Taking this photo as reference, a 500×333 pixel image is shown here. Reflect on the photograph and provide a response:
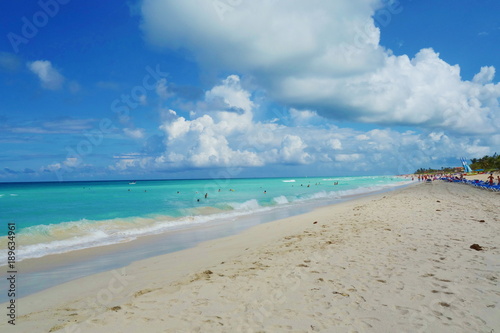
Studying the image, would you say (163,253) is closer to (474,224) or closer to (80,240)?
(80,240)

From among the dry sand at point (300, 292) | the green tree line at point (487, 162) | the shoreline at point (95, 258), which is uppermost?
the green tree line at point (487, 162)

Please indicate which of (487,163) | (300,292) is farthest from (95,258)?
(487,163)

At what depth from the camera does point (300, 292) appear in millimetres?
5234

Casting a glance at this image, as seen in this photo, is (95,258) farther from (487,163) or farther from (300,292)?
(487,163)

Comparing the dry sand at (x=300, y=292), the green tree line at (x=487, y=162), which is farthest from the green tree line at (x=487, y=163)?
the dry sand at (x=300, y=292)

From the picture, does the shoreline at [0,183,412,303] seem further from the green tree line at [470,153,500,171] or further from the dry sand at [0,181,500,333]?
the green tree line at [470,153,500,171]

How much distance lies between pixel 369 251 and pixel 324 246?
1.29m

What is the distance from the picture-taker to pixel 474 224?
35.7ft

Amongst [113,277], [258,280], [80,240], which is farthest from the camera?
[80,240]

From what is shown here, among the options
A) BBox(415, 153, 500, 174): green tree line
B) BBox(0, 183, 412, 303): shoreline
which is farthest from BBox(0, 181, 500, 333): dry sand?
BBox(415, 153, 500, 174): green tree line

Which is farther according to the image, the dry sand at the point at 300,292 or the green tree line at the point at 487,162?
the green tree line at the point at 487,162

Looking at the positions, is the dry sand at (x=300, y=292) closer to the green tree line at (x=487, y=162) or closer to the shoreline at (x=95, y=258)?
the shoreline at (x=95, y=258)

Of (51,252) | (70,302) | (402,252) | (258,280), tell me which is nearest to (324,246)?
(402,252)

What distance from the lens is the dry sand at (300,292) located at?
4227 mm
